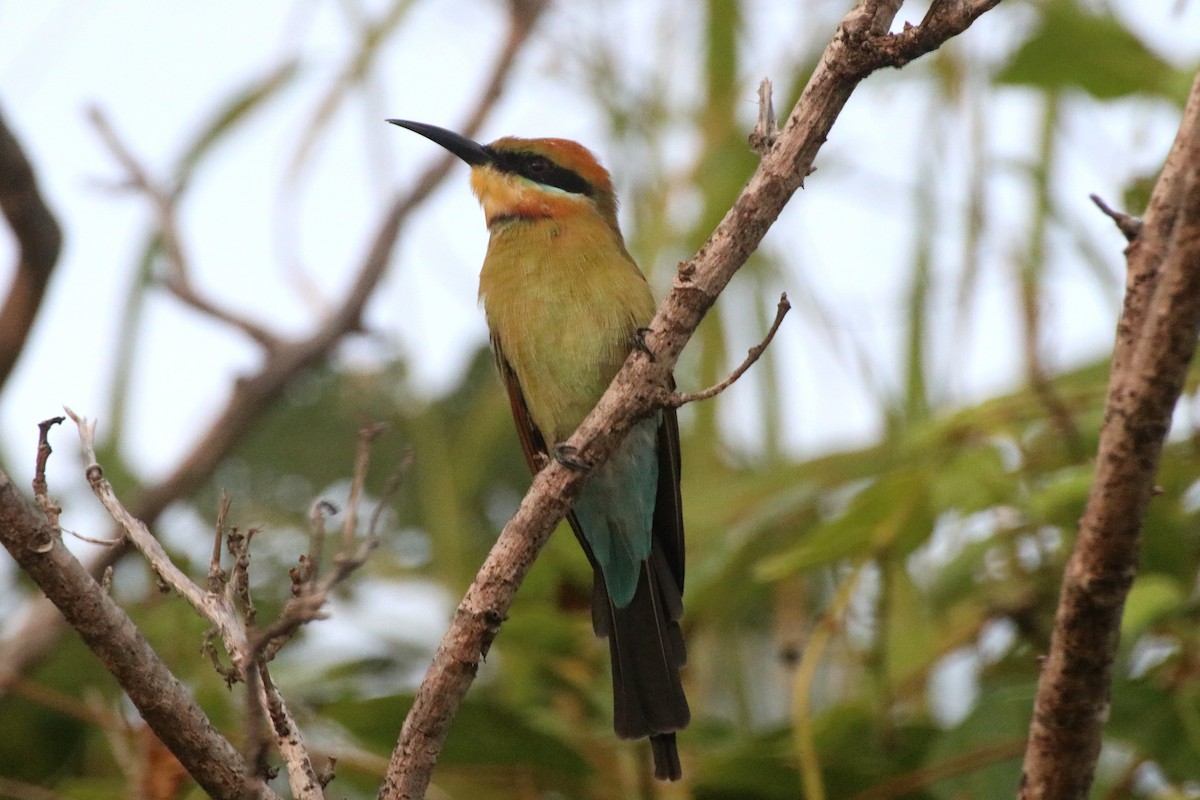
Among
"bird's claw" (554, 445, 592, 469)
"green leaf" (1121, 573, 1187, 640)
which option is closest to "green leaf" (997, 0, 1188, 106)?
"green leaf" (1121, 573, 1187, 640)

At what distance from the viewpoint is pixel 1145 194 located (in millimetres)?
2348

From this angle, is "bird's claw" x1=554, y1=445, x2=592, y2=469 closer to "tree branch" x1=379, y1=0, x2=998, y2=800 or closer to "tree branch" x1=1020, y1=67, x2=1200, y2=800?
"tree branch" x1=379, y1=0, x2=998, y2=800

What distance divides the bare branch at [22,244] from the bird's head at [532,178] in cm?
94

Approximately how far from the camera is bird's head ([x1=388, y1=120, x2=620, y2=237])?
122 inches

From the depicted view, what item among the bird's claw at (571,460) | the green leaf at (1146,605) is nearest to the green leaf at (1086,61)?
the green leaf at (1146,605)

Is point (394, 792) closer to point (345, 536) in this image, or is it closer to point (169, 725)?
point (169, 725)

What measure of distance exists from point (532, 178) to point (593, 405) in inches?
25.4

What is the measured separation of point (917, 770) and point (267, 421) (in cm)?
217

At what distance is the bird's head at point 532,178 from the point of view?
10.1ft

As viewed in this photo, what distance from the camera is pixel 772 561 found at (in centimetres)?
250

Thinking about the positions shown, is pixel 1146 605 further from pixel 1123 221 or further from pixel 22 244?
pixel 22 244

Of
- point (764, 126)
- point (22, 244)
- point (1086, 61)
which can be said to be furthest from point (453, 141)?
point (764, 126)

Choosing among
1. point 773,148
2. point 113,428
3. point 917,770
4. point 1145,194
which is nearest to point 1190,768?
point 917,770

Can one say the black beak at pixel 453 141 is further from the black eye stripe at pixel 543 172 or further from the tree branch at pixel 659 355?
the tree branch at pixel 659 355
